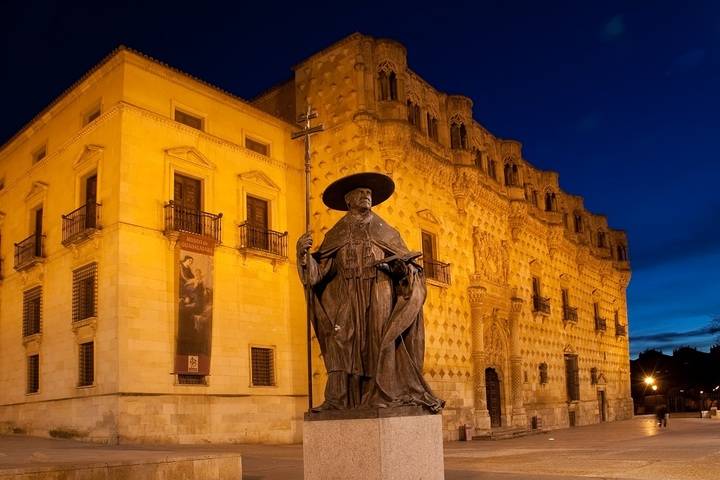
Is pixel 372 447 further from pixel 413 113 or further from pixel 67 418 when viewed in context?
pixel 413 113

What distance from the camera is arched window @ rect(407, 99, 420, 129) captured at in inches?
956

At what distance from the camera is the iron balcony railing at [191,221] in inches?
741

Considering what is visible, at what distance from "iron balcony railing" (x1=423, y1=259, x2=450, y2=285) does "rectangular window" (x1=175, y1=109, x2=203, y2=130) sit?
8249 mm

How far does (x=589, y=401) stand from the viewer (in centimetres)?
3634

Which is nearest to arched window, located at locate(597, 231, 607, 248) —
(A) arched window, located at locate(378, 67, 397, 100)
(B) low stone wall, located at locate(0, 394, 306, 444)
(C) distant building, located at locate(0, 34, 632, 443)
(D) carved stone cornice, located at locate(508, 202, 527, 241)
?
(D) carved stone cornice, located at locate(508, 202, 527, 241)

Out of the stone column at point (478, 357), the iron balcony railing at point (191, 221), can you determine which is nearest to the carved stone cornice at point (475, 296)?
the stone column at point (478, 357)

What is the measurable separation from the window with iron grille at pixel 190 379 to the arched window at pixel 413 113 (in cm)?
1078

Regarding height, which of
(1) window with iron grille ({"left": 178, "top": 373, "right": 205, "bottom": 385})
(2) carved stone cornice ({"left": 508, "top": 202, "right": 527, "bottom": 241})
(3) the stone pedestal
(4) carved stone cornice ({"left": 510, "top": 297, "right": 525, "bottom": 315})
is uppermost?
(2) carved stone cornice ({"left": 508, "top": 202, "right": 527, "bottom": 241})

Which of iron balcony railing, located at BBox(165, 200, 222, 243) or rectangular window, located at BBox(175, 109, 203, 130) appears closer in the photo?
iron balcony railing, located at BBox(165, 200, 222, 243)

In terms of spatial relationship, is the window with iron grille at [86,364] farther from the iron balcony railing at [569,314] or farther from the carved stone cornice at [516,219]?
the iron balcony railing at [569,314]

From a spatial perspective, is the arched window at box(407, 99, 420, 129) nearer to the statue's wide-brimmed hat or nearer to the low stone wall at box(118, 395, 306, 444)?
the low stone wall at box(118, 395, 306, 444)

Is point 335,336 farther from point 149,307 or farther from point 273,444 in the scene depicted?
point 273,444

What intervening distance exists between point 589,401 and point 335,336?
3337 cm

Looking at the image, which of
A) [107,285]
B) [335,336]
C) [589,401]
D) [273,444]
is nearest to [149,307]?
[107,285]
